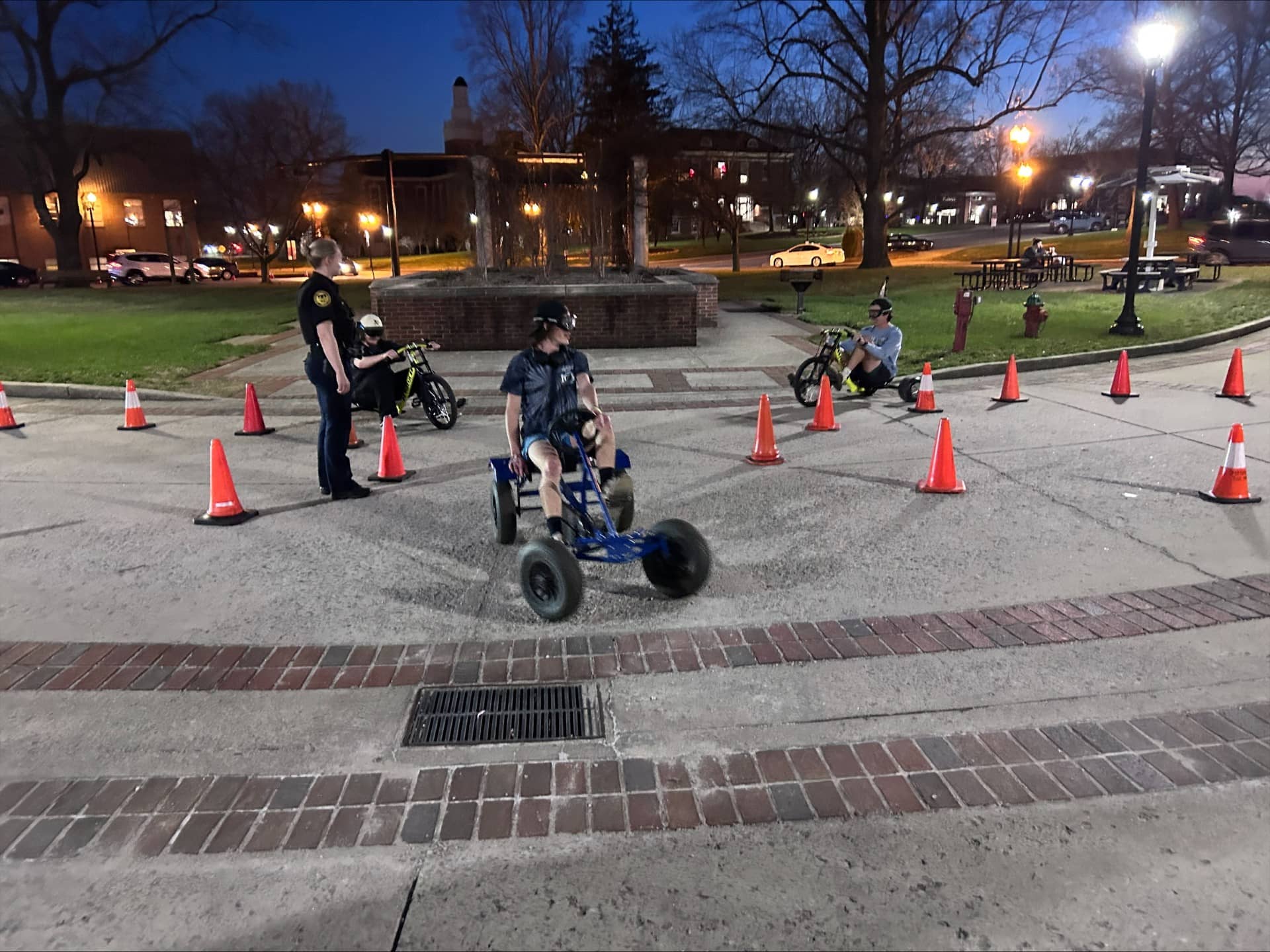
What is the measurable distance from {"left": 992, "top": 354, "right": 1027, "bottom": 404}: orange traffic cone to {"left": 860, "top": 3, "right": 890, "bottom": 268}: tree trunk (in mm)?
25400

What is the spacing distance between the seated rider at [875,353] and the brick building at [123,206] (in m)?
59.1

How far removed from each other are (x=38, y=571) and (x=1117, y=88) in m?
59.6

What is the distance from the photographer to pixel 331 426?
7.04m

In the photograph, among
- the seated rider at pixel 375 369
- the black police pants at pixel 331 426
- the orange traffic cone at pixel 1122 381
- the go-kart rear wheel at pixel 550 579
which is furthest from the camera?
the orange traffic cone at pixel 1122 381

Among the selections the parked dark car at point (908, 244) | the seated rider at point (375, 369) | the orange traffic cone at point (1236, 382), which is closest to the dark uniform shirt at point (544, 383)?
the seated rider at point (375, 369)

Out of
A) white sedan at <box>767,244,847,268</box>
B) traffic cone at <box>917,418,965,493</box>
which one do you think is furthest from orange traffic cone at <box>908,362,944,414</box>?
white sedan at <box>767,244,847,268</box>

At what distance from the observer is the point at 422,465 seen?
836cm

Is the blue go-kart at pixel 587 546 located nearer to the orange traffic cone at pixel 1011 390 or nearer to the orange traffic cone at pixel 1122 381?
the orange traffic cone at pixel 1011 390

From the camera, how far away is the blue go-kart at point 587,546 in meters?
4.74

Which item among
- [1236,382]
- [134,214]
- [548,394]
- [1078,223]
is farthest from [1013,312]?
[134,214]

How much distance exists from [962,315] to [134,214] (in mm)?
70088

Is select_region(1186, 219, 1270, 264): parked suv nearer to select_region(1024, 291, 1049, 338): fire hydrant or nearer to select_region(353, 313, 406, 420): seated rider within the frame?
select_region(1024, 291, 1049, 338): fire hydrant

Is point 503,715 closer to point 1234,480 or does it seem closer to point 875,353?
point 1234,480

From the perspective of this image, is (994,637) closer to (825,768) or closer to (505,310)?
(825,768)
